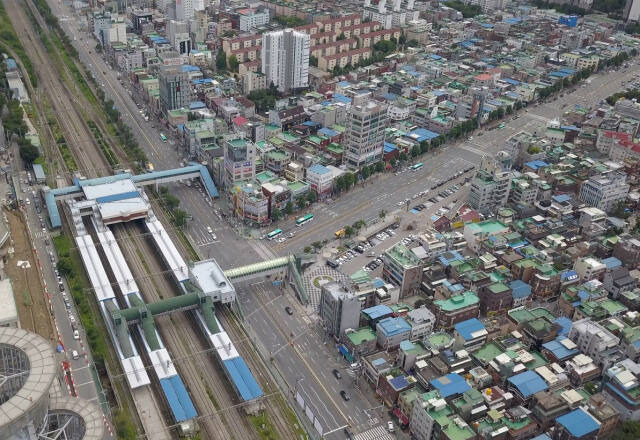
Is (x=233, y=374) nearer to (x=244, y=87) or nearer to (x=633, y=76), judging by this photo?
(x=244, y=87)

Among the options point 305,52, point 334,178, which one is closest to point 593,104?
point 305,52

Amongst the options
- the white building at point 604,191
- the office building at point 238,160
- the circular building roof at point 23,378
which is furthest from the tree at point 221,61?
the circular building roof at point 23,378

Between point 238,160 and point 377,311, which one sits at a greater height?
point 238,160

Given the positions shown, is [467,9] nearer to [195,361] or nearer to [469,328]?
[469,328]

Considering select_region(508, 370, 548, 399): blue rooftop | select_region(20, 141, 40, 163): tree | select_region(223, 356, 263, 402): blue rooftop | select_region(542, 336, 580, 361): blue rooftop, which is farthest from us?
select_region(20, 141, 40, 163): tree

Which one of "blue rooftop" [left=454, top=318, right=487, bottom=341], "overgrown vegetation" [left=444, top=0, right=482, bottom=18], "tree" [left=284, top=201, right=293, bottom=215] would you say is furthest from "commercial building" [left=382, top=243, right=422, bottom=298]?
"overgrown vegetation" [left=444, top=0, right=482, bottom=18]

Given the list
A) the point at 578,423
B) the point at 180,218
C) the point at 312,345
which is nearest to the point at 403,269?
the point at 312,345

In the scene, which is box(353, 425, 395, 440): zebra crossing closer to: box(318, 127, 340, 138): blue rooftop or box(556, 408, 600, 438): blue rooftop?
box(556, 408, 600, 438): blue rooftop

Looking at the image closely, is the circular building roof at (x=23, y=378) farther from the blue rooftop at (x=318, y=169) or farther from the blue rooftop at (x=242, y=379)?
the blue rooftop at (x=318, y=169)
